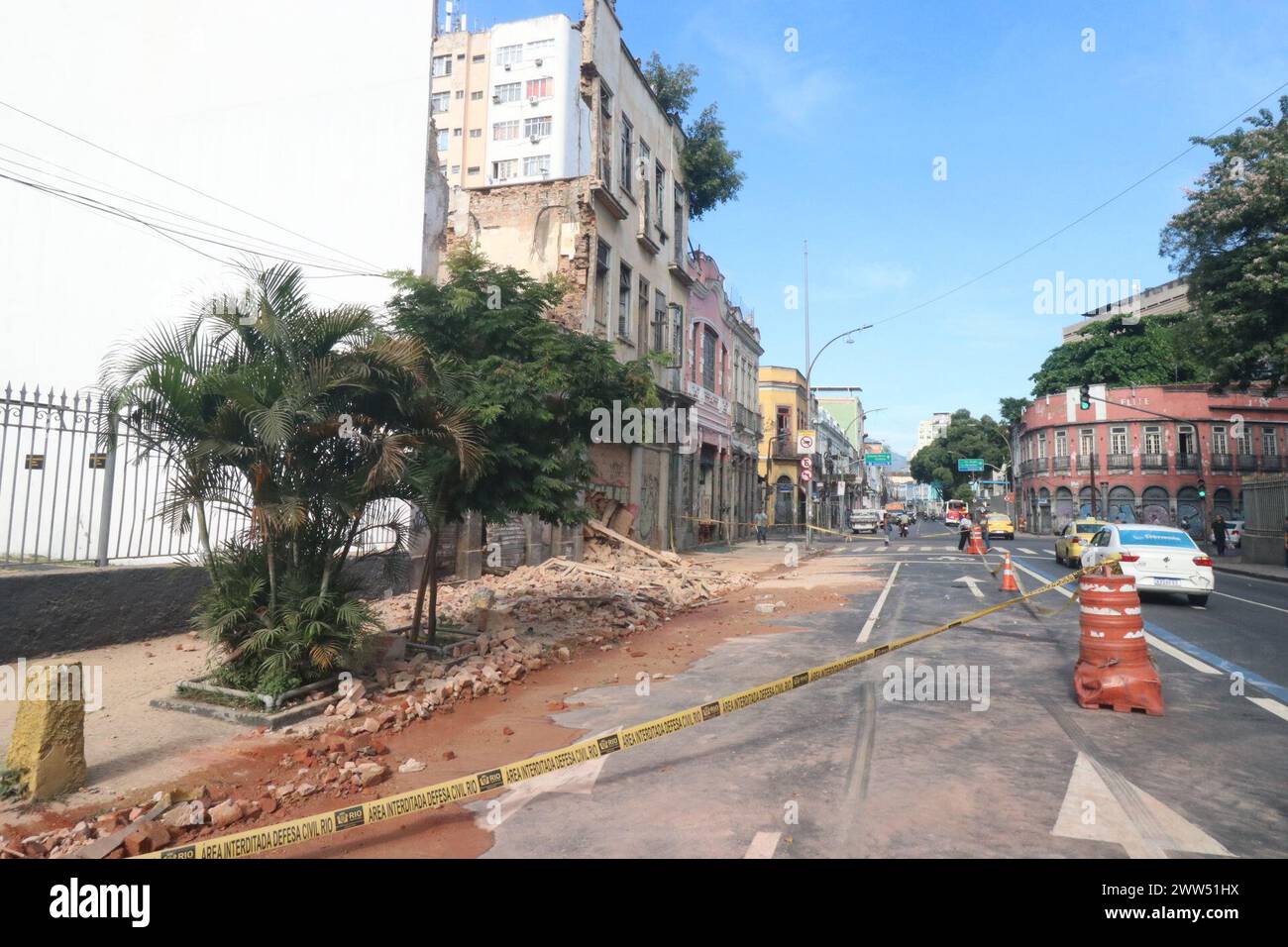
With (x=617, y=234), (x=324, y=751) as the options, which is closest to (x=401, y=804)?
(x=324, y=751)

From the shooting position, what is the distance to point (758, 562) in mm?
25109

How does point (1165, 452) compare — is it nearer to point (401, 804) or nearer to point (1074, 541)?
point (1074, 541)

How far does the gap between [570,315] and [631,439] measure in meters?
3.69

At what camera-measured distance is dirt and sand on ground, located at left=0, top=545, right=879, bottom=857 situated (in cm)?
466

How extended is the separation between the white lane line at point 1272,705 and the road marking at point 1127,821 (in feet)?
9.45

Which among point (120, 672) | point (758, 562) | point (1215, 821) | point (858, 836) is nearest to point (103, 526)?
point (120, 672)

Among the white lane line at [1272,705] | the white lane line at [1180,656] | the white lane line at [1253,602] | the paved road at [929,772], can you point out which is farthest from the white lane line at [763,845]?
the white lane line at [1253,602]

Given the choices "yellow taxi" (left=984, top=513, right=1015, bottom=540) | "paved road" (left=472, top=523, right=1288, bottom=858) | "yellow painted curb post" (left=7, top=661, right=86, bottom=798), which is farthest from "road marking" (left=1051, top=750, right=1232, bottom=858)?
"yellow taxi" (left=984, top=513, right=1015, bottom=540)

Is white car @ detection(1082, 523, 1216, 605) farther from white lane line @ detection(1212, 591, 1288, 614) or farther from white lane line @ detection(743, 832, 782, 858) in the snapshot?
white lane line @ detection(743, 832, 782, 858)

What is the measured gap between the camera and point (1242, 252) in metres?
25.5

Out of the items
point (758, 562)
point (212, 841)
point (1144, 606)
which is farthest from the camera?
point (758, 562)

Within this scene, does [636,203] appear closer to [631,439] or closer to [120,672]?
[631,439]

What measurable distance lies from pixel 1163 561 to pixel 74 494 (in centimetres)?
1688

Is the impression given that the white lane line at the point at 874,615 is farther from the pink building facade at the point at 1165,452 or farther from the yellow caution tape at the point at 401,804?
the pink building facade at the point at 1165,452
